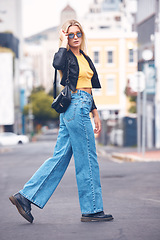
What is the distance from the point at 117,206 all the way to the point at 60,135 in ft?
4.94

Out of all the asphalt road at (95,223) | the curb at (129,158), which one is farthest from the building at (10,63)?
the asphalt road at (95,223)

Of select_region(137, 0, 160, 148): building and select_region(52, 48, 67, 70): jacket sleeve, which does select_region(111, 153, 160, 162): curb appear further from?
select_region(52, 48, 67, 70): jacket sleeve

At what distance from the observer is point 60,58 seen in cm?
558

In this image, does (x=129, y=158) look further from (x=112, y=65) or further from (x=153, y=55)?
(x=112, y=65)

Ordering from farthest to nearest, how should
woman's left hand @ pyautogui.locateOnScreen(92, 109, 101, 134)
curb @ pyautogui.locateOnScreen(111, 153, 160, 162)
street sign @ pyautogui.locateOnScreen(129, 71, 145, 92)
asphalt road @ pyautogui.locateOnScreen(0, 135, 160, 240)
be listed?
1. street sign @ pyautogui.locateOnScreen(129, 71, 145, 92)
2. curb @ pyautogui.locateOnScreen(111, 153, 160, 162)
3. woman's left hand @ pyautogui.locateOnScreen(92, 109, 101, 134)
4. asphalt road @ pyautogui.locateOnScreen(0, 135, 160, 240)

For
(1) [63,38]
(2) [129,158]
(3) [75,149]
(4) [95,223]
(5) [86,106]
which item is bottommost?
(2) [129,158]

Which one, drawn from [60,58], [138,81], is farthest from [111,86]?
[60,58]

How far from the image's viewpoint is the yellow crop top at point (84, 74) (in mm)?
5688

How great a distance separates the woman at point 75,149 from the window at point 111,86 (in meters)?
55.3

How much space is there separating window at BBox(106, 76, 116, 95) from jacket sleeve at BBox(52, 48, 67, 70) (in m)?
55.4

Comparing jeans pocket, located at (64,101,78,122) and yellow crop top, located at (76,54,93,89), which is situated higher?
yellow crop top, located at (76,54,93,89)

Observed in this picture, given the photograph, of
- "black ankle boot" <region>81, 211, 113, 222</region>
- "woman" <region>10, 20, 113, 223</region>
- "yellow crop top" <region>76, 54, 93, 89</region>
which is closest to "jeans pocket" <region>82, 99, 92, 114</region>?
"woman" <region>10, 20, 113, 223</region>

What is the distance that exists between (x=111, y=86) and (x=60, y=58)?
55.7 meters

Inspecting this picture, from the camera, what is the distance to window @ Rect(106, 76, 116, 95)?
61031 mm
